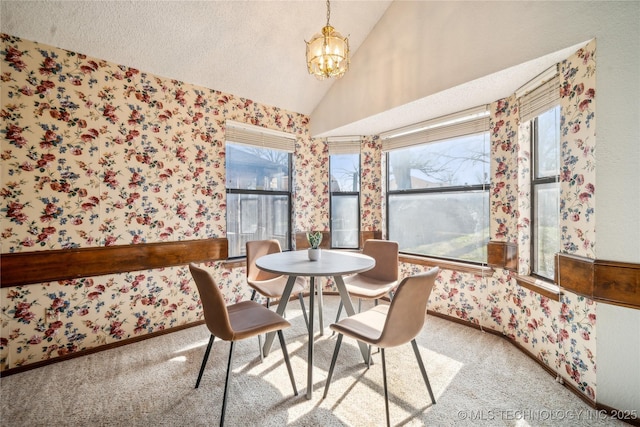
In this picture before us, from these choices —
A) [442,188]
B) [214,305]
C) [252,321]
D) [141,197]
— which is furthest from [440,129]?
[141,197]

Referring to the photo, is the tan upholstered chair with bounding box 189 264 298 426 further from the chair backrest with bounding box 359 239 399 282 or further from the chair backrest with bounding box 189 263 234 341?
the chair backrest with bounding box 359 239 399 282

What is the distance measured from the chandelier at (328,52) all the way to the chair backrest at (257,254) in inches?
67.8

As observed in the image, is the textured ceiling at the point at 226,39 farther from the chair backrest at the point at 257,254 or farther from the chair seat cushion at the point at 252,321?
the chair seat cushion at the point at 252,321

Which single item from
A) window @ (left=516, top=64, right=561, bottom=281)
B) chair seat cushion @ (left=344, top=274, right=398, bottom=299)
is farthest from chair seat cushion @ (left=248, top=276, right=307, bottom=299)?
window @ (left=516, top=64, right=561, bottom=281)

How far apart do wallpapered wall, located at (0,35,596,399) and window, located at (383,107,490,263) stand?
207 millimetres

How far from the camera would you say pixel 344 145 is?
12.7ft

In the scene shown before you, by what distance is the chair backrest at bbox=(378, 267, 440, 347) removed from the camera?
4.79 ft

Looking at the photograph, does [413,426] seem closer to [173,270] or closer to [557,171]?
[557,171]

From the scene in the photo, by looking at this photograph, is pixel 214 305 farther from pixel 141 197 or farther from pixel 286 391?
pixel 141 197

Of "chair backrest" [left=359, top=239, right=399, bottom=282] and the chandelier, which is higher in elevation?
the chandelier

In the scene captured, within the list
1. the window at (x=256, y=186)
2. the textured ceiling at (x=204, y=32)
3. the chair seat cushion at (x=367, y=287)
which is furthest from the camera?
the window at (x=256, y=186)

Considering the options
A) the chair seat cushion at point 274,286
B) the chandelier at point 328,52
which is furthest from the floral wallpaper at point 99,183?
the chandelier at point 328,52

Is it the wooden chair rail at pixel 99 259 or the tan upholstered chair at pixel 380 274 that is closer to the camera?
the wooden chair rail at pixel 99 259

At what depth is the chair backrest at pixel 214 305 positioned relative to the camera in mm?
1555
